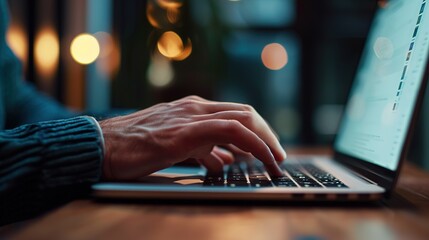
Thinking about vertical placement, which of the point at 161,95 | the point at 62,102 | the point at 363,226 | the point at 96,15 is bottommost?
the point at 62,102

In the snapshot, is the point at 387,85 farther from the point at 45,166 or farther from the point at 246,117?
the point at 45,166

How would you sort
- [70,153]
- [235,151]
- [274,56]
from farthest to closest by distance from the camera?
A: [274,56]
[235,151]
[70,153]

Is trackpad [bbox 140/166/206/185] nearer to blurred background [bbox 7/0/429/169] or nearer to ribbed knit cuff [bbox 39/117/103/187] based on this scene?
ribbed knit cuff [bbox 39/117/103/187]

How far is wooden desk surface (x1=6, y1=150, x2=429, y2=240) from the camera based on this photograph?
1.34 ft

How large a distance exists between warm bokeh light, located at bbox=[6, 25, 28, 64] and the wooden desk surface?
1831 millimetres

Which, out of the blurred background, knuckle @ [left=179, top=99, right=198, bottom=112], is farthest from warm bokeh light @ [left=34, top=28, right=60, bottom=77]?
knuckle @ [left=179, top=99, right=198, bottom=112]

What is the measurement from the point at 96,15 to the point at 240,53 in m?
0.92

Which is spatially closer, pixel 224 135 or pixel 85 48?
pixel 224 135

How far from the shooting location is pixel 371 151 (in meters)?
0.71

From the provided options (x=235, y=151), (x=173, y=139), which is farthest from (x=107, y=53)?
(x=173, y=139)

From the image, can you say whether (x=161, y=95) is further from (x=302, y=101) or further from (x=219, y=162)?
(x=219, y=162)

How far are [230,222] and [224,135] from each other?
171 millimetres

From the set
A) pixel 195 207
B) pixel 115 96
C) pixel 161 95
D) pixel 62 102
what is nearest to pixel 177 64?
pixel 161 95

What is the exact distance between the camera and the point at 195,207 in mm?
506
